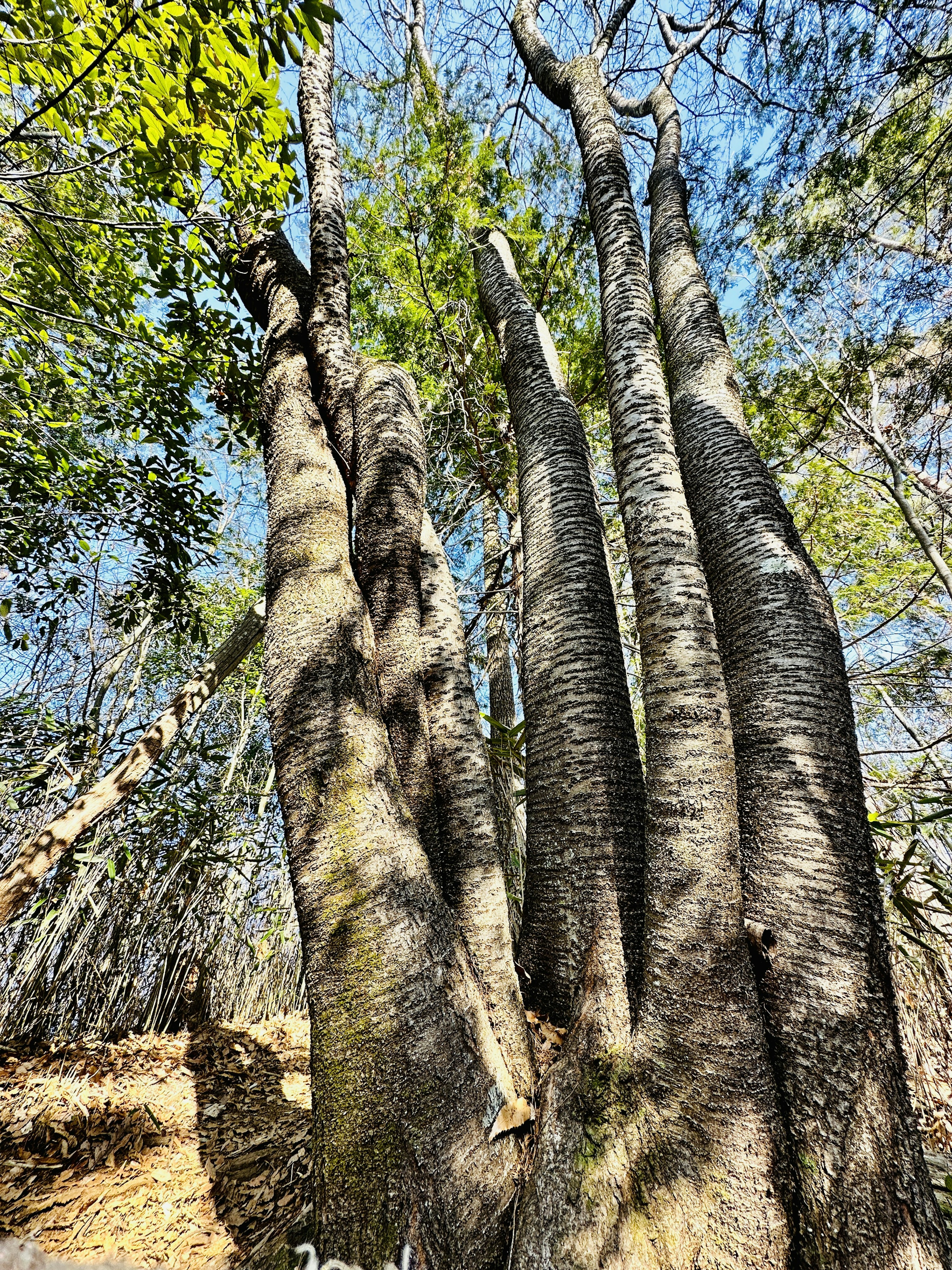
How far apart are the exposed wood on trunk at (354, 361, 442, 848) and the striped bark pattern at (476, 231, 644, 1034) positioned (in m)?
0.37

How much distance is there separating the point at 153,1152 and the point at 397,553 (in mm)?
2870

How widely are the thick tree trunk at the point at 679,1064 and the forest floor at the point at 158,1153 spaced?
0.28 m

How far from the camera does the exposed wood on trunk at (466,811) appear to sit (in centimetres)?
136

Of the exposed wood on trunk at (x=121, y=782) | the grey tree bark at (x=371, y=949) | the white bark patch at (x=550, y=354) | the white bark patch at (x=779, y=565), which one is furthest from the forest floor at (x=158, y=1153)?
the white bark patch at (x=550, y=354)

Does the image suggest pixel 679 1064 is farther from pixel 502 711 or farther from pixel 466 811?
pixel 502 711

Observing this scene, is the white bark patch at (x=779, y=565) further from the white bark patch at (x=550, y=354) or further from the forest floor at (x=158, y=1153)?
the forest floor at (x=158, y=1153)

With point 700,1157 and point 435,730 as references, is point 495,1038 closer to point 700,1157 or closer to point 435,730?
point 700,1157

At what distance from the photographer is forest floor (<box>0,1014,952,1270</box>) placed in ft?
5.85

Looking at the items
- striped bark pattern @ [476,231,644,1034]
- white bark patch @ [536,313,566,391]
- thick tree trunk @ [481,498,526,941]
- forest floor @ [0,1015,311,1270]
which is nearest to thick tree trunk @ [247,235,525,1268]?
striped bark pattern @ [476,231,644,1034]

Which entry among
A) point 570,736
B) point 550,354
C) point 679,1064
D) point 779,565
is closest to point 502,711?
point 550,354

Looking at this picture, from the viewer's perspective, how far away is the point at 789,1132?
1083 millimetres

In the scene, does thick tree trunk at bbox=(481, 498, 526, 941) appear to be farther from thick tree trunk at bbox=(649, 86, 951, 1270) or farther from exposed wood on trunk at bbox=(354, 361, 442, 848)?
thick tree trunk at bbox=(649, 86, 951, 1270)

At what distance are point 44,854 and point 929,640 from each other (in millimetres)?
6678

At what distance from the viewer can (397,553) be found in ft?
6.02
